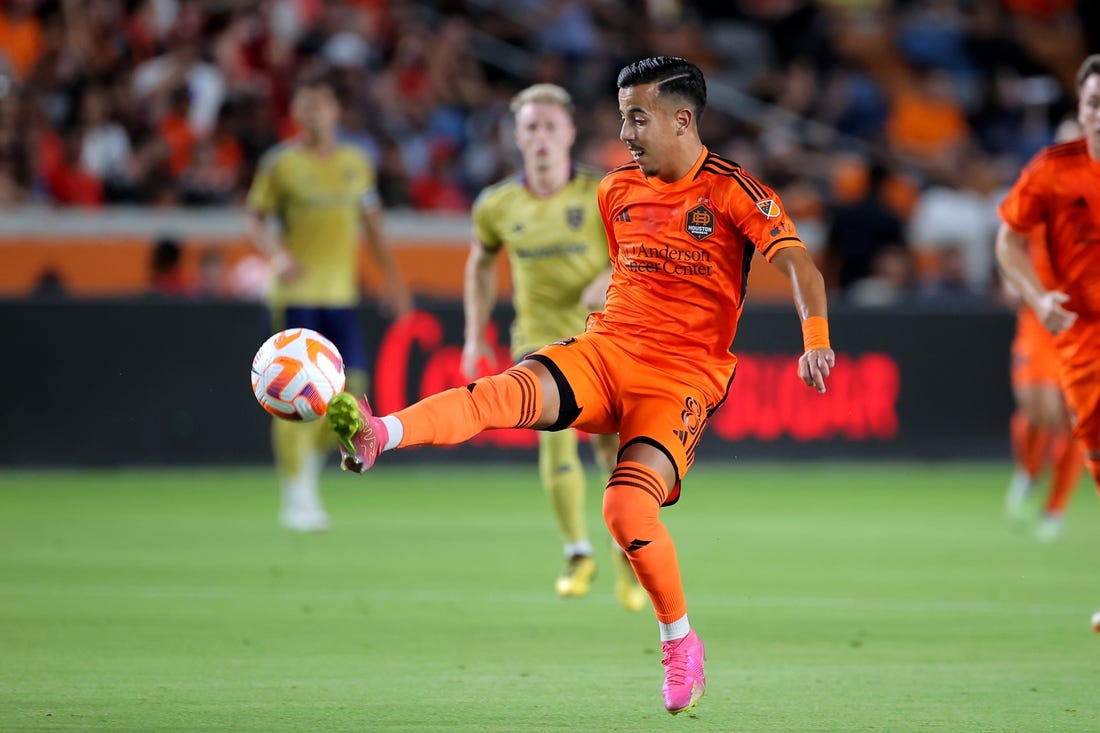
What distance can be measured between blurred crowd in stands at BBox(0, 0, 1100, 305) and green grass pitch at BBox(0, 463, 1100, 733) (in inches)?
168

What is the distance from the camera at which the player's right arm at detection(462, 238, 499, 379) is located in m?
9.52

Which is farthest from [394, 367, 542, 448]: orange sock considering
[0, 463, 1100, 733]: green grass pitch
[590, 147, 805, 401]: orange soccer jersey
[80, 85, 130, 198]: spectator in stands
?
[80, 85, 130, 198]: spectator in stands

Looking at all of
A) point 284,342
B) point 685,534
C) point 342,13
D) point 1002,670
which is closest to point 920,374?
point 685,534

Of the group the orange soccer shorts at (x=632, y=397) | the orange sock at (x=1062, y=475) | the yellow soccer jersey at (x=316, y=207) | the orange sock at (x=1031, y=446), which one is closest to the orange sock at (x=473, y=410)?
the orange soccer shorts at (x=632, y=397)

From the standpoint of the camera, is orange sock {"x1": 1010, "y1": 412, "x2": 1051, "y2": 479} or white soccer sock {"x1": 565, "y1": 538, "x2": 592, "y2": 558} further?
orange sock {"x1": 1010, "y1": 412, "x2": 1051, "y2": 479}

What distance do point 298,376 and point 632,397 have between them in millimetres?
1288

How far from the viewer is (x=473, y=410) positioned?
6215 mm

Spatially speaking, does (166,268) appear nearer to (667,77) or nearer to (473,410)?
(667,77)

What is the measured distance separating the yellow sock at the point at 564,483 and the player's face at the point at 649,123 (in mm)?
3273

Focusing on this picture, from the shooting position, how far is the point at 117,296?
54.2ft

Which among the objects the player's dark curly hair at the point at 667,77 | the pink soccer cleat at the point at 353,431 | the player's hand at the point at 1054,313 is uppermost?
the player's dark curly hair at the point at 667,77

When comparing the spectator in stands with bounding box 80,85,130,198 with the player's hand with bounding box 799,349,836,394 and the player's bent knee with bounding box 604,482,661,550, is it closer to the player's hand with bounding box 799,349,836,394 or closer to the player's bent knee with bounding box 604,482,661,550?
the player's bent knee with bounding box 604,482,661,550

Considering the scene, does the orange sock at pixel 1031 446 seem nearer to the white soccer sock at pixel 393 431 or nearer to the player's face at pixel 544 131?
the player's face at pixel 544 131

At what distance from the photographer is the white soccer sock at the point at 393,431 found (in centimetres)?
589
